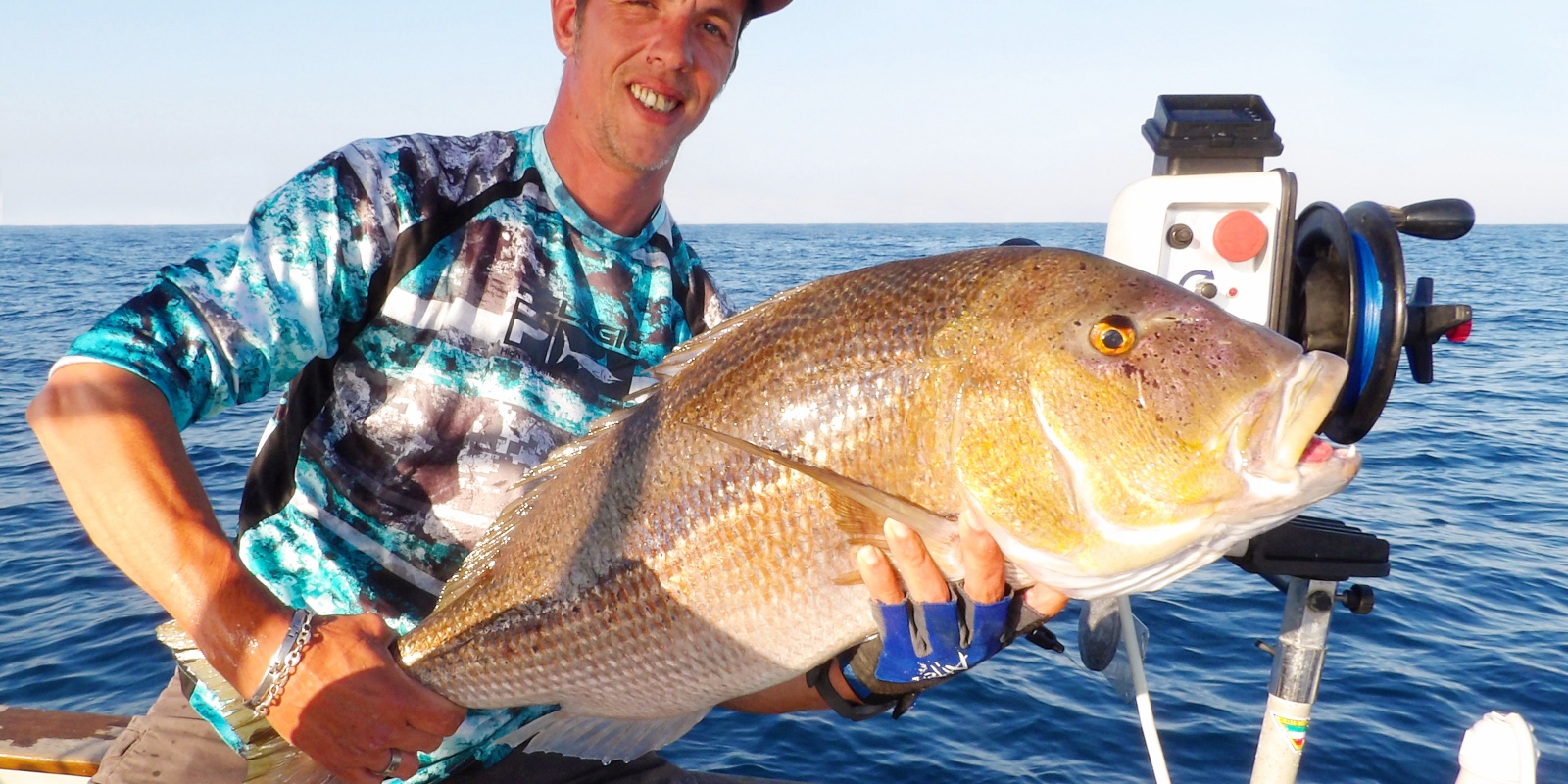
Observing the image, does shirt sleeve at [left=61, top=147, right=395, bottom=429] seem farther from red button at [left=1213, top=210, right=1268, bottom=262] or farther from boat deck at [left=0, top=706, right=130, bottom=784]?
red button at [left=1213, top=210, right=1268, bottom=262]

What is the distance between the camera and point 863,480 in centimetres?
188

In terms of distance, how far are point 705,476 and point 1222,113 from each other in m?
→ 1.71

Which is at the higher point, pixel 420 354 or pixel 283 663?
pixel 420 354

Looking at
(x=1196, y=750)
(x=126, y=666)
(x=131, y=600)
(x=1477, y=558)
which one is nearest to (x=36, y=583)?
(x=131, y=600)

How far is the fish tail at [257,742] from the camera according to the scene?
2.10 metres

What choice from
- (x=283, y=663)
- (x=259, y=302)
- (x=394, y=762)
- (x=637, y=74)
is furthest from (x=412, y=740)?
(x=637, y=74)

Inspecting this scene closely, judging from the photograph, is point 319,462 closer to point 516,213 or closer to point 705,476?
point 516,213

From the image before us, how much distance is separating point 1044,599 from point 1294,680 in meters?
0.90

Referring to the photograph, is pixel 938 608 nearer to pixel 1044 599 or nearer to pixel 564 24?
pixel 1044 599

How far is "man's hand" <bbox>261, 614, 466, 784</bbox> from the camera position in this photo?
191 cm

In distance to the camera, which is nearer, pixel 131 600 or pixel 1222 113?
pixel 1222 113

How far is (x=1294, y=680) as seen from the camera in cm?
251

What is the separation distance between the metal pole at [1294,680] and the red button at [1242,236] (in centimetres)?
84

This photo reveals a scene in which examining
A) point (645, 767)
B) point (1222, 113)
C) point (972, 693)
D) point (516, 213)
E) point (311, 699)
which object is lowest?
point (972, 693)
